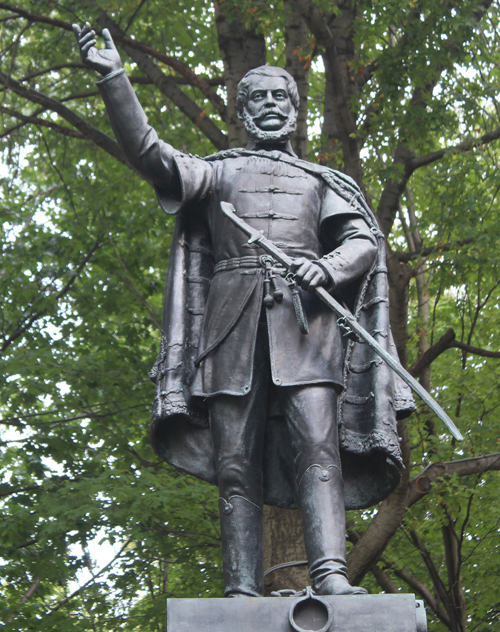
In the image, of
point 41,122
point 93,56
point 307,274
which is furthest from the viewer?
point 41,122

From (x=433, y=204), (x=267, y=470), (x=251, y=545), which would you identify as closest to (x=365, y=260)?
(x=267, y=470)

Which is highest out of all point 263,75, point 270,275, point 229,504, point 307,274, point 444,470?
point 263,75

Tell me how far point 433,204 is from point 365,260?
8.60 meters

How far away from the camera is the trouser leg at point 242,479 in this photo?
182 inches

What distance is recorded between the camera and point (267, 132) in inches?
214

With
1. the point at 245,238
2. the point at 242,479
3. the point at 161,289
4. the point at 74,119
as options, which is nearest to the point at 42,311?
the point at 161,289

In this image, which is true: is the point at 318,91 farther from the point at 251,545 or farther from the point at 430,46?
the point at 251,545

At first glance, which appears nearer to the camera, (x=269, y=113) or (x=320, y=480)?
(x=320, y=480)

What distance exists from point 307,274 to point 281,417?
790 millimetres

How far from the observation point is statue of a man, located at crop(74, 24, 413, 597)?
4.69 meters

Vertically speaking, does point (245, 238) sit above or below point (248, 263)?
above

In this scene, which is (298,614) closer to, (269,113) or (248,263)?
(248,263)

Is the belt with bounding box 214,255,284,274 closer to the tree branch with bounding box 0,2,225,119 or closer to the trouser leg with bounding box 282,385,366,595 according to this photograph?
the trouser leg with bounding box 282,385,366,595

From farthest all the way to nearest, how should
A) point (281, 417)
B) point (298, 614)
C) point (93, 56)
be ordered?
point (281, 417)
point (93, 56)
point (298, 614)
